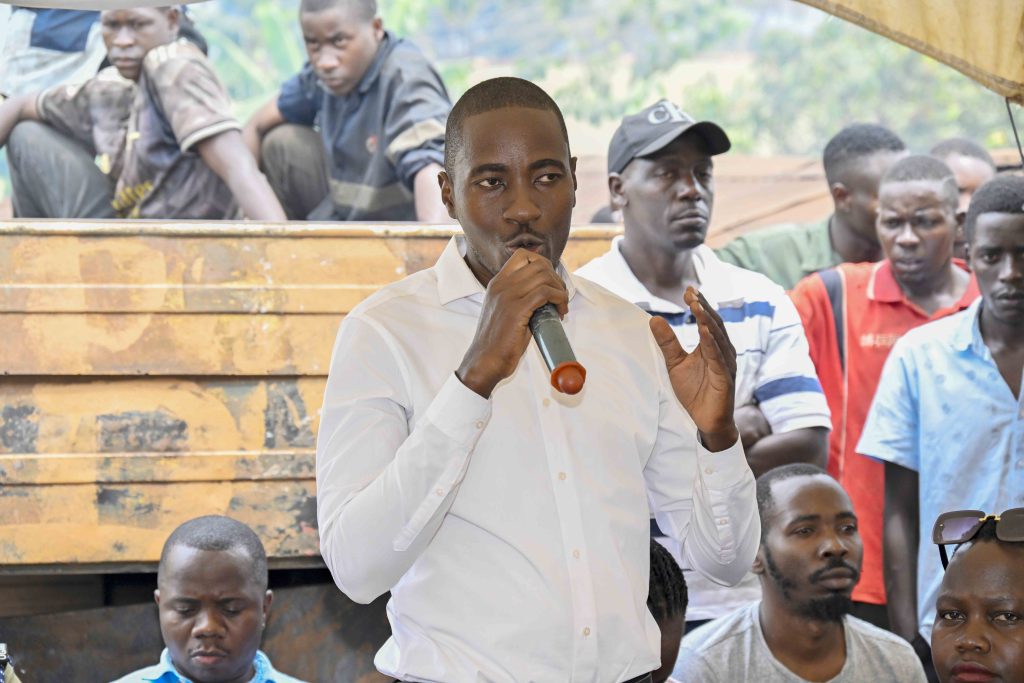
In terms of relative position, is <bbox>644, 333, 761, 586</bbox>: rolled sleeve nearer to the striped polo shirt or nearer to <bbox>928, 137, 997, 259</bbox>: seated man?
the striped polo shirt

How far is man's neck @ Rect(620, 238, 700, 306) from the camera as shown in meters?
4.20

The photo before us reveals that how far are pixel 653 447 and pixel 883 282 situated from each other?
2.54 metres

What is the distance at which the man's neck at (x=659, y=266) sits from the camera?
4203 millimetres

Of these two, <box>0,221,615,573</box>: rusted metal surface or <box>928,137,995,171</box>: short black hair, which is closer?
<box>0,221,615,573</box>: rusted metal surface

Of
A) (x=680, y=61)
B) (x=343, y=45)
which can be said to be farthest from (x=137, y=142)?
(x=680, y=61)

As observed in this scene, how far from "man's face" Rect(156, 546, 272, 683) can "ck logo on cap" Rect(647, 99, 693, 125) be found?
71.9 inches

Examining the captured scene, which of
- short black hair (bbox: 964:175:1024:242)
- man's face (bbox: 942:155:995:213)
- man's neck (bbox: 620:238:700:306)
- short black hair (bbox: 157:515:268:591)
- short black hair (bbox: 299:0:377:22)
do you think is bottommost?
short black hair (bbox: 157:515:268:591)

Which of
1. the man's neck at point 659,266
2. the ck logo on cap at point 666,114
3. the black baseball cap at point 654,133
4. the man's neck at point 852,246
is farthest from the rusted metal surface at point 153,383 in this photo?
the man's neck at point 852,246

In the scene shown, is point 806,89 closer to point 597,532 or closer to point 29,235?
point 29,235

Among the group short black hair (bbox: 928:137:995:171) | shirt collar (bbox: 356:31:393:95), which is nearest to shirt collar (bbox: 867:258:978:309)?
short black hair (bbox: 928:137:995:171)

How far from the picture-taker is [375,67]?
5.02 m

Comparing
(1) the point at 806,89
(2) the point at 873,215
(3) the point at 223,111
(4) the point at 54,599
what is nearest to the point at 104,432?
(4) the point at 54,599

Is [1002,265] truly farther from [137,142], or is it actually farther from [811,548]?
[137,142]

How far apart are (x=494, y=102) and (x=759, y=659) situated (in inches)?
80.1
